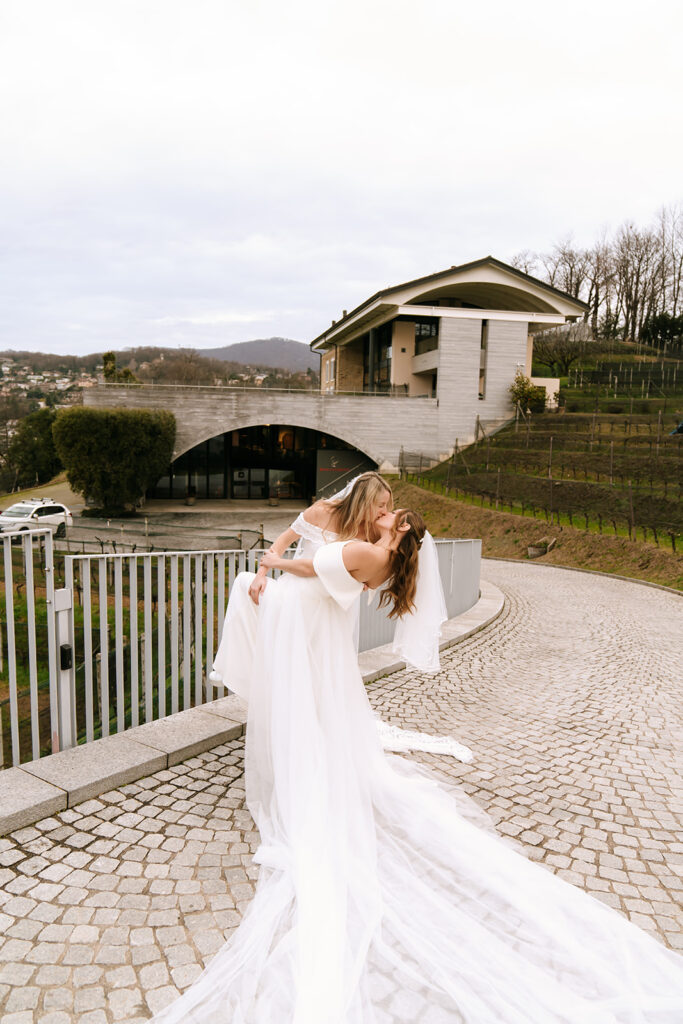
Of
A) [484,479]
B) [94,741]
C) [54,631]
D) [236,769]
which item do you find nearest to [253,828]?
[236,769]

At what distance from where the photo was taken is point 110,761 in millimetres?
3900

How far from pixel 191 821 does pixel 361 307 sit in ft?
137

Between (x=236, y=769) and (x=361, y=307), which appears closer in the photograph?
(x=236, y=769)

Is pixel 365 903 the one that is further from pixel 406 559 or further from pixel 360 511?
pixel 360 511

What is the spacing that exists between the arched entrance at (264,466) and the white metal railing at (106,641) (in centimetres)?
3276

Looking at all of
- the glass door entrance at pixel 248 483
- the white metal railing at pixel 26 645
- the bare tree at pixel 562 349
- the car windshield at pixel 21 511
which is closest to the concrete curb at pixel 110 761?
the white metal railing at pixel 26 645

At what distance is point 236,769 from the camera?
4152 millimetres

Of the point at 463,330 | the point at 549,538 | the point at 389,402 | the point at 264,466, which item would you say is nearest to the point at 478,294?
the point at 463,330

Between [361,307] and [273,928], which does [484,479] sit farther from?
[273,928]

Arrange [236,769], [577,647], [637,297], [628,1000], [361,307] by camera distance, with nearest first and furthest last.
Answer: [628,1000] < [236,769] < [577,647] < [361,307] < [637,297]

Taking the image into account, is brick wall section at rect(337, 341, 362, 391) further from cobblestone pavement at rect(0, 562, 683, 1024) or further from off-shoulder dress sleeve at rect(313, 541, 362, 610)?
off-shoulder dress sleeve at rect(313, 541, 362, 610)

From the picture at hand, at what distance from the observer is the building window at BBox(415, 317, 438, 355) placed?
3978 cm

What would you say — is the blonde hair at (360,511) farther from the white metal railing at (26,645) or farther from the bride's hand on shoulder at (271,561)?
the white metal railing at (26,645)

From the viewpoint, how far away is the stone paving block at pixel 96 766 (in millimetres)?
3598
